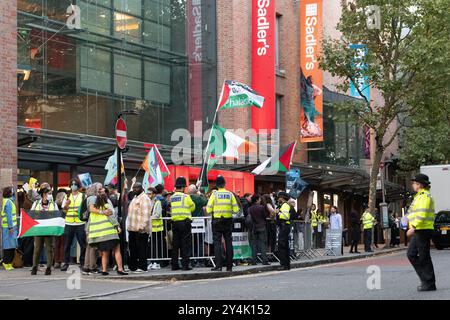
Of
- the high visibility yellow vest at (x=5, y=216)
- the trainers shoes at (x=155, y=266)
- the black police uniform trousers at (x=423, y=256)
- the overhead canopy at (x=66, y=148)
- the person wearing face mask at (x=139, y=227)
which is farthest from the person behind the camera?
the overhead canopy at (x=66, y=148)

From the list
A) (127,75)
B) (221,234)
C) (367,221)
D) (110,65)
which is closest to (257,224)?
(221,234)

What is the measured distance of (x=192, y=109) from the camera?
2923 centimetres

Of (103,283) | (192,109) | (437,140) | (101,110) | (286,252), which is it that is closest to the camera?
(103,283)

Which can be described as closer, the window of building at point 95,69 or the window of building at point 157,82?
the window of building at point 95,69

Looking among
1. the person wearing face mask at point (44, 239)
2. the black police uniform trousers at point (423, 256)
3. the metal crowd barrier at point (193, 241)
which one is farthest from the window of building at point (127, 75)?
the black police uniform trousers at point (423, 256)

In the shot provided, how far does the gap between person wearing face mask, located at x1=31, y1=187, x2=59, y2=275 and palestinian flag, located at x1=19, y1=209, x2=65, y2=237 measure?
195 millimetres

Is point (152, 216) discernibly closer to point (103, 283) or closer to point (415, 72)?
point (103, 283)

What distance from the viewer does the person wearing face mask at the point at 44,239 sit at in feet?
54.7

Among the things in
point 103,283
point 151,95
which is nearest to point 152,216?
point 103,283

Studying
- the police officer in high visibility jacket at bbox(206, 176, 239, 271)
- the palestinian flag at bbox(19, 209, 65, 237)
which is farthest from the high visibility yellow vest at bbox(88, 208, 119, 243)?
the police officer in high visibility jacket at bbox(206, 176, 239, 271)

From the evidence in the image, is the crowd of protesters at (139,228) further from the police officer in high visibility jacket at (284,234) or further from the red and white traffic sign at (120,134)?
the red and white traffic sign at (120,134)

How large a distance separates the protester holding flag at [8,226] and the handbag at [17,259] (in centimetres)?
42

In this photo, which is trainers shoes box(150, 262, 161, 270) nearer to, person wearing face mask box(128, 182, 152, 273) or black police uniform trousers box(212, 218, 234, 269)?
person wearing face mask box(128, 182, 152, 273)

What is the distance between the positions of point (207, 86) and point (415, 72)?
29.3 ft
